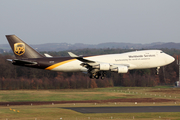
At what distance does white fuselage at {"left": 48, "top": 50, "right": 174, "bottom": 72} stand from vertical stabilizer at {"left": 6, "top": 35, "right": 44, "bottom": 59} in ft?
17.7

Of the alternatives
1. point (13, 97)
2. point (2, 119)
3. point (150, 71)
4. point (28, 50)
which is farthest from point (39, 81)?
point (2, 119)

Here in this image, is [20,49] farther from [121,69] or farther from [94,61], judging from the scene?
[121,69]

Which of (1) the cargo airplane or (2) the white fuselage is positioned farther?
(2) the white fuselage

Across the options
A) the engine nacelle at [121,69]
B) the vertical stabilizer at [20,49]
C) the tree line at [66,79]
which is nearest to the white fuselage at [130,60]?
the engine nacelle at [121,69]

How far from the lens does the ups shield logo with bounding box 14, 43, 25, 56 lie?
5499cm

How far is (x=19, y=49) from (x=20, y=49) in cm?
21

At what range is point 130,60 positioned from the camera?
5162 cm

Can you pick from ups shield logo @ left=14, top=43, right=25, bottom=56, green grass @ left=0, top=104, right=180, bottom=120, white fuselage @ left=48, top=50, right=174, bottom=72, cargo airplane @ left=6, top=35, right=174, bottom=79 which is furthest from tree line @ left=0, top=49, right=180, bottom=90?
green grass @ left=0, top=104, right=180, bottom=120

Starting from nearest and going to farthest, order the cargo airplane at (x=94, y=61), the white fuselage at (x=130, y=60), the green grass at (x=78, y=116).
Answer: the green grass at (x=78, y=116) < the cargo airplane at (x=94, y=61) < the white fuselage at (x=130, y=60)

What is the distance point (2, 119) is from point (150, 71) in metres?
106

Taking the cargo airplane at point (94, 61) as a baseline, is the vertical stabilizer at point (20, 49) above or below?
above

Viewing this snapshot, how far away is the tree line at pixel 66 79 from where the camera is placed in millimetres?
118812

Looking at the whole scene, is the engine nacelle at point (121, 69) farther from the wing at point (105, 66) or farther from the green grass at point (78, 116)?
the green grass at point (78, 116)

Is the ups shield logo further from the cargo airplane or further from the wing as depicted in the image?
the wing
